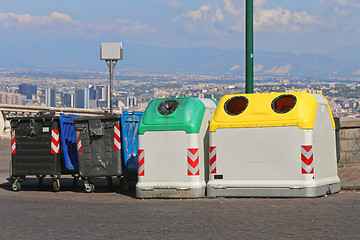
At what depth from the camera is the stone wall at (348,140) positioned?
1455 centimetres

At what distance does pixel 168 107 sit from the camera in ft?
38.0

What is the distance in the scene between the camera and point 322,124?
1102 cm

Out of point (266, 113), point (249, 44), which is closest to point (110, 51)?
point (249, 44)

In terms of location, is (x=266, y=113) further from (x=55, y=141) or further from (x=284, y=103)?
(x=55, y=141)

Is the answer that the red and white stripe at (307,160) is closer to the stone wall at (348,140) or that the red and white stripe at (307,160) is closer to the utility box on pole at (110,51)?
the stone wall at (348,140)

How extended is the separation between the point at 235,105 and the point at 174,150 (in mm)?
1319

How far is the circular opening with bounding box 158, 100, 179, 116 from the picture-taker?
37.8 ft

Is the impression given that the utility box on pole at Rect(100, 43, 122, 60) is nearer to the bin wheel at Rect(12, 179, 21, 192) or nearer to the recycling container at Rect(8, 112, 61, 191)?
the recycling container at Rect(8, 112, 61, 191)

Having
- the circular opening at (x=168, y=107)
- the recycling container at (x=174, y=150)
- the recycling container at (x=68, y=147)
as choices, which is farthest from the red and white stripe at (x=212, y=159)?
the recycling container at (x=68, y=147)

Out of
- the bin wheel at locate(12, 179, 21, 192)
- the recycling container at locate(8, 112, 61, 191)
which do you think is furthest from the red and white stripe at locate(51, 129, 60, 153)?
the bin wheel at locate(12, 179, 21, 192)

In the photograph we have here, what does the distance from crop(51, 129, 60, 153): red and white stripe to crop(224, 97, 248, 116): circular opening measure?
319 cm

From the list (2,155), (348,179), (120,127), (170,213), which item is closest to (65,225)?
(170,213)

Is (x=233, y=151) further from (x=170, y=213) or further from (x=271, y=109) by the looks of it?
(x=170, y=213)

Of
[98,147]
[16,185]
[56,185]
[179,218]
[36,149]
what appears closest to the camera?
[179,218]
